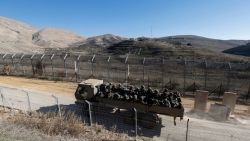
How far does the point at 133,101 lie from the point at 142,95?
0.69m

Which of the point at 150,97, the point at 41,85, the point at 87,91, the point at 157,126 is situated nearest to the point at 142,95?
the point at 150,97

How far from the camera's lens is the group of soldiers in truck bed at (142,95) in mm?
13625

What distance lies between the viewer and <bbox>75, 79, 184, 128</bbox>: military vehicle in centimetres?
1346

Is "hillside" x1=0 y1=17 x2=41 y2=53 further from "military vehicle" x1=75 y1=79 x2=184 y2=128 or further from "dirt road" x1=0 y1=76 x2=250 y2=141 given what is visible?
"military vehicle" x1=75 y1=79 x2=184 y2=128

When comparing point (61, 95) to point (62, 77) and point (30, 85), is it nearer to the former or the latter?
point (30, 85)

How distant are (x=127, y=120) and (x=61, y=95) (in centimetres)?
881

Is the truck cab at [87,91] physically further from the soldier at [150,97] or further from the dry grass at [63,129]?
the dry grass at [63,129]

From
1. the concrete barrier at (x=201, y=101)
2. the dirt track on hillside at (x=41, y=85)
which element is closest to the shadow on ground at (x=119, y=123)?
the concrete barrier at (x=201, y=101)

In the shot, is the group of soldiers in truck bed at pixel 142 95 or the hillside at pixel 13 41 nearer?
the group of soldiers in truck bed at pixel 142 95

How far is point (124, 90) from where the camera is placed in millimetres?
15164

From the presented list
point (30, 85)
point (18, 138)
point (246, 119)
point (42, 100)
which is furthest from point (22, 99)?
point (246, 119)

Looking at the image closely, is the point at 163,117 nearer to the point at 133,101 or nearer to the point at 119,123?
the point at 133,101

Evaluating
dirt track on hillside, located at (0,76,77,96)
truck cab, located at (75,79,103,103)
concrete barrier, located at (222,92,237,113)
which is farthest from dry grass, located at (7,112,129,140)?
dirt track on hillside, located at (0,76,77,96)

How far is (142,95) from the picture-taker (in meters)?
14.5
